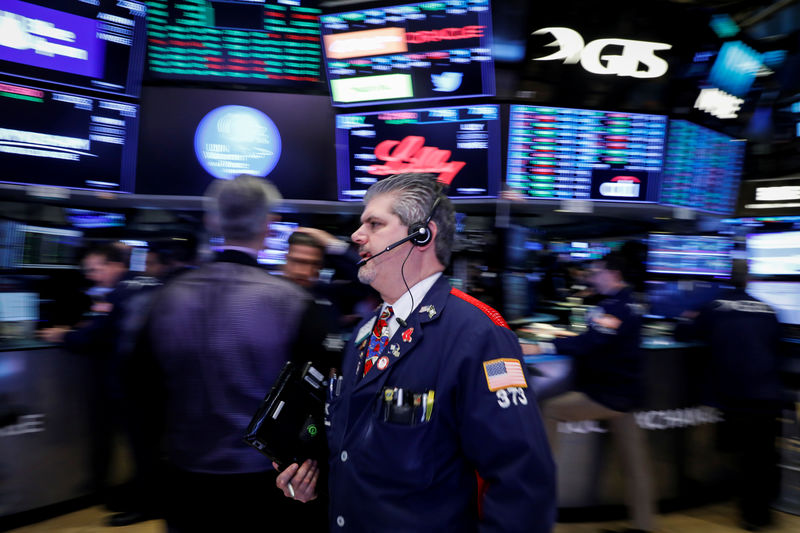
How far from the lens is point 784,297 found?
5.15 m

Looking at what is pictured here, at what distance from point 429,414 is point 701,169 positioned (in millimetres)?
3840

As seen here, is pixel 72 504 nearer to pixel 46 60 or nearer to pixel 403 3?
Answer: pixel 46 60

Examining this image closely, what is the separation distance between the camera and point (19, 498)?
10.0ft

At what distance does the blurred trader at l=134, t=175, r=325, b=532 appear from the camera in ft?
4.89

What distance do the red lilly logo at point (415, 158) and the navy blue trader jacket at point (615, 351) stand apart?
4.49 feet

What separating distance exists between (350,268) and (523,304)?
5.63 feet

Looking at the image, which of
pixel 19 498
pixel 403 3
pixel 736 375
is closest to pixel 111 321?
pixel 19 498

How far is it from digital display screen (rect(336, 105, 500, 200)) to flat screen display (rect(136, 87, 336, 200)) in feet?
0.80

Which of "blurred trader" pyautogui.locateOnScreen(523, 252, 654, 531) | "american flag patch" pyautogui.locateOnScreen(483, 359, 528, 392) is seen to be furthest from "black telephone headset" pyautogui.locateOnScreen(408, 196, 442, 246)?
"blurred trader" pyautogui.locateOnScreen(523, 252, 654, 531)

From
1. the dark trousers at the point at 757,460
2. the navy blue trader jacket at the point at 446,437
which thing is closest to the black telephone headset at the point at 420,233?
the navy blue trader jacket at the point at 446,437

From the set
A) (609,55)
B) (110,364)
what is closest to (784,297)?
(609,55)

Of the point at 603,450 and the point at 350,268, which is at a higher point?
the point at 350,268

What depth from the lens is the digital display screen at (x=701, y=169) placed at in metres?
3.84

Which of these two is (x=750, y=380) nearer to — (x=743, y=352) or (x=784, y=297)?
(x=743, y=352)
